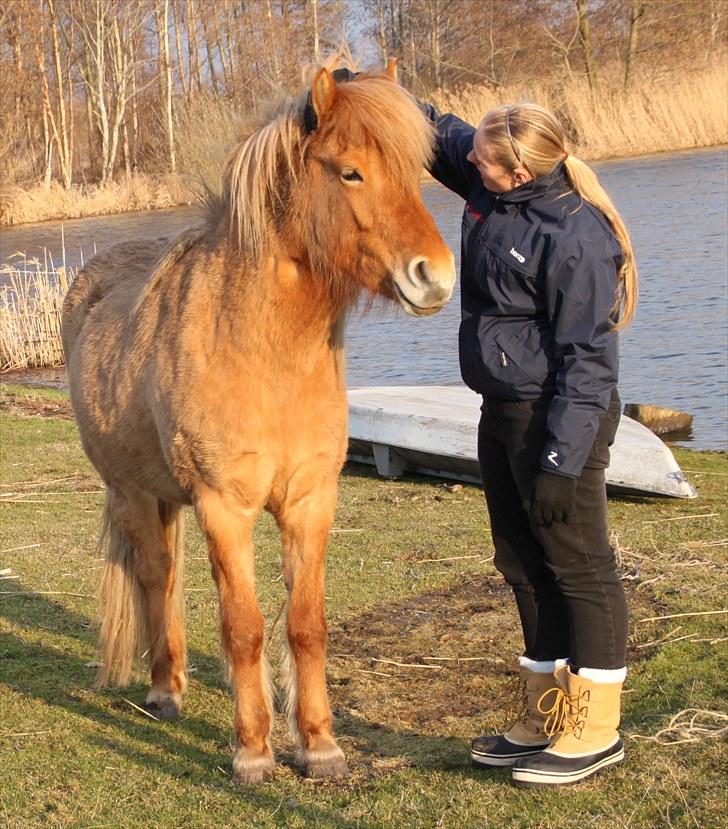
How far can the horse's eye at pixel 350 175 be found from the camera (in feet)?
11.2

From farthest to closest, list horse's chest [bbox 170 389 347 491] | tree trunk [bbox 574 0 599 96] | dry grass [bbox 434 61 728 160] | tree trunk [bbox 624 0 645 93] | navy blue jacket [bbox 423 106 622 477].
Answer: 1. tree trunk [bbox 624 0 645 93]
2. tree trunk [bbox 574 0 599 96]
3. dry grass [bbox 434 61 728 160]
4. horse's chest [bbox 170 389 347 491]
5. navy blue jacket [bbox 423 106 622 477]

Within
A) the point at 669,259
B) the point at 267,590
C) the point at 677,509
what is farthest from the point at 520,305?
the point at 669,259

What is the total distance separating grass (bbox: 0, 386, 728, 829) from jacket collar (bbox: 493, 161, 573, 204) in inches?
71.2

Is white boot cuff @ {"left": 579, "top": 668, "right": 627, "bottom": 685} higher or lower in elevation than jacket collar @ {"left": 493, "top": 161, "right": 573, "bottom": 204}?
lower

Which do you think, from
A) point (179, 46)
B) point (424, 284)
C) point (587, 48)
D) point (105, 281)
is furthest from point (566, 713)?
point (179, 46)

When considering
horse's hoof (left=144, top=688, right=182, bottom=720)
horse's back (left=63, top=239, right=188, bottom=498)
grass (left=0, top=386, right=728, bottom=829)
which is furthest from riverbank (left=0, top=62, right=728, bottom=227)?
horse's hoof (left=144, top=688, right=182, bottom=720)

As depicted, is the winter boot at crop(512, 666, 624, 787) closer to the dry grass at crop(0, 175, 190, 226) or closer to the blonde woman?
the blonde woman

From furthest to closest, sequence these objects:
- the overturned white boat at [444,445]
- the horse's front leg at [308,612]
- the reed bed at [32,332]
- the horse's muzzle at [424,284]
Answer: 1. the reed bed at [32,332]
2. the overturned white boat at [444,445]
3. the horse's front leg at [308,612]
4. the horse's muzzle at [424,284]

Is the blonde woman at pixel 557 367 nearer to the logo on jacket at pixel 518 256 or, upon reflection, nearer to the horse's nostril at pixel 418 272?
the logo on jacket at pixel 518 256

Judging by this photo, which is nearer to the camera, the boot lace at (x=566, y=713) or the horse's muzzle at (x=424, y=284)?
the horse's muzzle at (x=424, y=284)

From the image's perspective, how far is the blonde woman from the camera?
11.0 feet

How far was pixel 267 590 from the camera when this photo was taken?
6.00 meters

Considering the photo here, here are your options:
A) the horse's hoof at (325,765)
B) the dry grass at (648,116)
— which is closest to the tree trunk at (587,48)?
the dry grass at (648,116)

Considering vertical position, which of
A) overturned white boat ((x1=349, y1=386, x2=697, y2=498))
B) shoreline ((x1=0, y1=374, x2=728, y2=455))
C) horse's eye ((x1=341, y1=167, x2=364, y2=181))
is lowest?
shoreline ((x1=0, y1=374, x2=728, y2=455))
